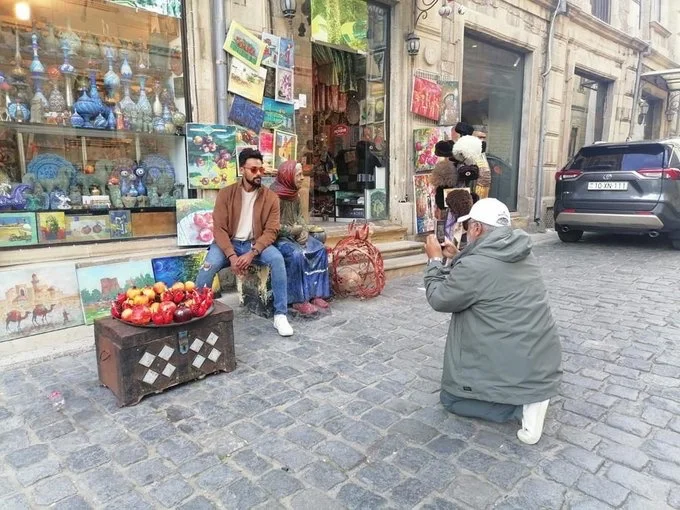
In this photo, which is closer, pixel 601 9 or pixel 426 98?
pixel 426 98

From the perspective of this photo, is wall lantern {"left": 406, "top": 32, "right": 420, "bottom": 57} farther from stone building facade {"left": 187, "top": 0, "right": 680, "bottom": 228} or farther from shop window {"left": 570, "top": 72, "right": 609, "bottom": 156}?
shop window {"left": 570, "top": 72, "right": 609, "bottom": 156}

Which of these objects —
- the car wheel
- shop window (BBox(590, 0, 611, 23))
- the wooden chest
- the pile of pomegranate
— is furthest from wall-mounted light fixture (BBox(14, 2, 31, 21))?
shop window (BBox(590, 0, 611, 23))

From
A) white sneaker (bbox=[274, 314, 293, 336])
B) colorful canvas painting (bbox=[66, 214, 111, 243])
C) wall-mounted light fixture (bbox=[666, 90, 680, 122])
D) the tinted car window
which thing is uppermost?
wall-mounted light fixture (bbox=[666, 90, 680, 122])

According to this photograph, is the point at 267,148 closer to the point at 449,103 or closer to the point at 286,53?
the point at 286,53

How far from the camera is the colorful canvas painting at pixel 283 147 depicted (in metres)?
5.73

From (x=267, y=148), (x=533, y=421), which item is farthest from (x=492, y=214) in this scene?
(x=267, y=148)

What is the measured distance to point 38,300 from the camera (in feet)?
12.7

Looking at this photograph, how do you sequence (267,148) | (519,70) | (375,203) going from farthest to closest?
(519,70) < (375,203) < (267,148)

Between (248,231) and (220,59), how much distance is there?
6.56 ft

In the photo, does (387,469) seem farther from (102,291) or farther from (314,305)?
(102,291)

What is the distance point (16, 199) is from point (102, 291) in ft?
3.87

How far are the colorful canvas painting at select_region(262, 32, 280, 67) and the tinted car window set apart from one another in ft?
18.9

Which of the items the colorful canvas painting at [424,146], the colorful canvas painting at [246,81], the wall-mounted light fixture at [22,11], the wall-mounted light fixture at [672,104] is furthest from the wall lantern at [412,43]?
the wall-mounted light fixture at [672,104]

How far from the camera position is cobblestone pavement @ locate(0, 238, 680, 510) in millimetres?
2100
